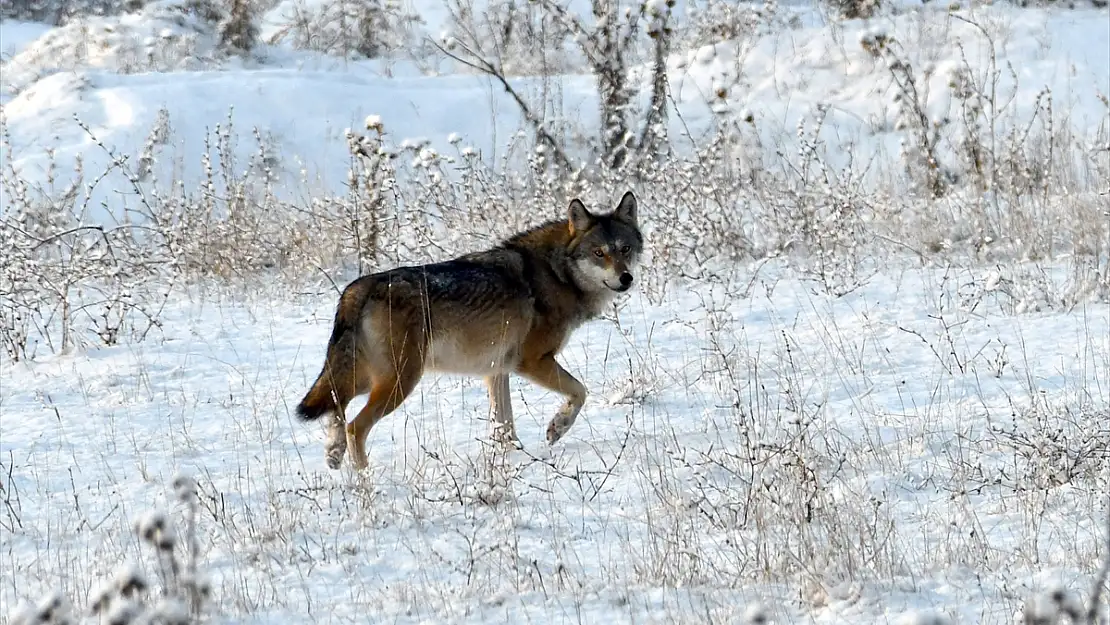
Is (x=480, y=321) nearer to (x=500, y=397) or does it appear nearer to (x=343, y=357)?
(x=500, y=397)

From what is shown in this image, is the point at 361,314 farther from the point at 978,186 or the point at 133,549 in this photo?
the point at 978,186

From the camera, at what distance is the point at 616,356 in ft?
23.6

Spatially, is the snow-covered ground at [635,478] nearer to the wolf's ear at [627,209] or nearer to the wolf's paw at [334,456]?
the wolf's paw at [334,456]

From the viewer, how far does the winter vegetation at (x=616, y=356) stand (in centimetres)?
375

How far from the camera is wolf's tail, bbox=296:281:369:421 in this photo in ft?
17.3

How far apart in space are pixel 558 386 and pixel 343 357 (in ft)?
3.68

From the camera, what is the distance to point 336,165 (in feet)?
43.7

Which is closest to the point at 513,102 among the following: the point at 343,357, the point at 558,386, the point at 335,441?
the point at 558,386

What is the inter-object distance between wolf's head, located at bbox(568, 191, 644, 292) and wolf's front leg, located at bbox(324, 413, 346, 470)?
168 centimetres

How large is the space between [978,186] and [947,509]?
601 centimetres

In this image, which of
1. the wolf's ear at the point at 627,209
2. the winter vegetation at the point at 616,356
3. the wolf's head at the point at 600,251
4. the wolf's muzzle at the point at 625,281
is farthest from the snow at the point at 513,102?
the wolf's muzzle at the point at 625,281

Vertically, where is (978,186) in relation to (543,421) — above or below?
above

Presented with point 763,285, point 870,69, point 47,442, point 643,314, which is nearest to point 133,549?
point 47,442

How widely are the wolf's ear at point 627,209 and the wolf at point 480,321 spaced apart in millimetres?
173
